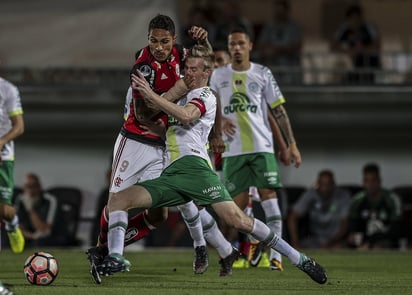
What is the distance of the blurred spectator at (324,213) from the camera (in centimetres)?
1822

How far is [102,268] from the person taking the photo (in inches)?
366

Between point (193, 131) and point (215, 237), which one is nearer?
point (193, 131)

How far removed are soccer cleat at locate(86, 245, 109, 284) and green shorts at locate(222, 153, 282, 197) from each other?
2.61 meters

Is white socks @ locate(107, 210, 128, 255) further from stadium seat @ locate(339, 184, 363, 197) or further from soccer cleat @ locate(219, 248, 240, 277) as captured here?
stadium seat @ locate(339, 184, 363, 197)

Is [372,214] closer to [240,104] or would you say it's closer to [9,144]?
[240,104]

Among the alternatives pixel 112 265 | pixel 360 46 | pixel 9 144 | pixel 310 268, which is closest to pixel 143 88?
pixel 112 265

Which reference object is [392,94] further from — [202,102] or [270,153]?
[202,102]

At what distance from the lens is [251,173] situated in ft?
41.1

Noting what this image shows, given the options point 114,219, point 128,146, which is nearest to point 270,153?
point 128,146

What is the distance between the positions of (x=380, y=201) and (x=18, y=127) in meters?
7.06

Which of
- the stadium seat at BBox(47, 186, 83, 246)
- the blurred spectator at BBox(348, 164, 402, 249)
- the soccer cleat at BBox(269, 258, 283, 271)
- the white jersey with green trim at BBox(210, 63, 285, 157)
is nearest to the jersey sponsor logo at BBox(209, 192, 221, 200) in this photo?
the soccer cleat at BBox(269, 258, 283, 271)

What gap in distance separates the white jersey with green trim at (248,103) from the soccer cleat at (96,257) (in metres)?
2.82

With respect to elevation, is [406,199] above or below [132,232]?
below

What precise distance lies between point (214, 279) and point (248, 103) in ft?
9.34
